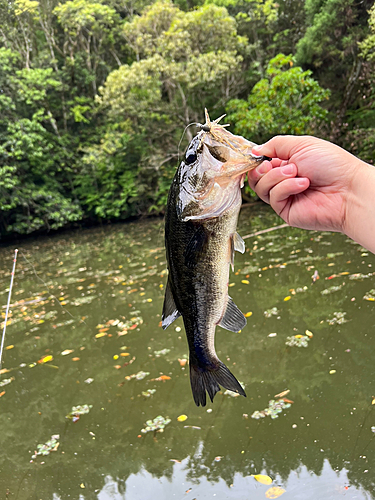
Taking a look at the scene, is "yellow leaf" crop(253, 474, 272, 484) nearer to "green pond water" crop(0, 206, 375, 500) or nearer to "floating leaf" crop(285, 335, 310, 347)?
"green pond water" crop(0, 206, 375, 500)

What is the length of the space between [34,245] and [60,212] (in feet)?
9.77

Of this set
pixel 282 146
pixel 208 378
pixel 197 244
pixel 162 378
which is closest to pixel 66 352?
pixel 162 378

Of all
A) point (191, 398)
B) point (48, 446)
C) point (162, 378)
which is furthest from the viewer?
point (162, 378)

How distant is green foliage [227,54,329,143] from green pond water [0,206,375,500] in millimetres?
7700

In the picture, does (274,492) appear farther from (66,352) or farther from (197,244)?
(66,352)

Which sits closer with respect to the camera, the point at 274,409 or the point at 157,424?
the point at 274,409

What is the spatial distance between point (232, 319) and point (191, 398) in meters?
2.50

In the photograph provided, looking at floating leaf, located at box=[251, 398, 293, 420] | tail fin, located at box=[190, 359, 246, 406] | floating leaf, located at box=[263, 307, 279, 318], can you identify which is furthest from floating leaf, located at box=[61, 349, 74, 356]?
tail fin, located at box=[190, 359, 246, 406]

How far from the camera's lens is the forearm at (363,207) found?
1.76 metres

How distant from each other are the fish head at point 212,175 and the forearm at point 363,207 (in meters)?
0.63

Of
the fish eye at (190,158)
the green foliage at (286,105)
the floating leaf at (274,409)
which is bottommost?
the floating leaf at (274,409)

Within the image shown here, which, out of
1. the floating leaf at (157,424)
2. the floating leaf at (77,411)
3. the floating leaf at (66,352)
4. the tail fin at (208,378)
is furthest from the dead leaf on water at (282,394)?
the floating leaf at (66,352)

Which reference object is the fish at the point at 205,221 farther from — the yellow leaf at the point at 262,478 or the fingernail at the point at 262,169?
the yellow leaf at the point at 262,478

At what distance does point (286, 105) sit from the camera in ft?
45.3
